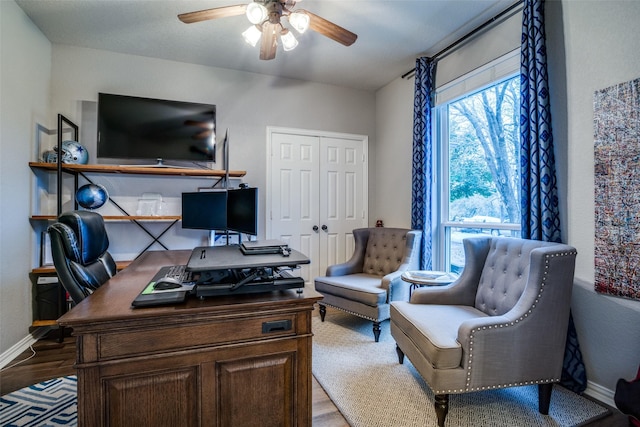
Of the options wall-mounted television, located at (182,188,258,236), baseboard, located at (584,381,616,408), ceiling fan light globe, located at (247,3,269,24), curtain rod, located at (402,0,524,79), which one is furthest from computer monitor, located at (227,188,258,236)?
curtain rod, located at (402,0,524,79)

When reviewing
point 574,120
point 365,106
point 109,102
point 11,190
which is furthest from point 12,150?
point 574,120

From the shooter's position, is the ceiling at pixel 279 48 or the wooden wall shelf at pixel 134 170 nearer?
the ceiling at pixel 279 48

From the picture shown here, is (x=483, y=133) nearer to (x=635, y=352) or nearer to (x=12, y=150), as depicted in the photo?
(x=635, y=352)

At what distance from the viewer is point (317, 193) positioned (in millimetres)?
4125

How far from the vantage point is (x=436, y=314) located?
2082 millimetres

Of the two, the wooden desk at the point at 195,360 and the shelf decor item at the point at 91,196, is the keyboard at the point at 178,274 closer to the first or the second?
the wooden desk at the point at 195,360

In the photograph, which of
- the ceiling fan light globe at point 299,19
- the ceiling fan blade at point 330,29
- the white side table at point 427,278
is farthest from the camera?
the white side table at point 427,278

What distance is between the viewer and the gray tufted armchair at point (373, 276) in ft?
9.06

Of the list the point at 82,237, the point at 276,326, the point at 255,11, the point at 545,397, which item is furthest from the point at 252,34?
the point at 545,397

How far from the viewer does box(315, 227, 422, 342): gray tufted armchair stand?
109 inches

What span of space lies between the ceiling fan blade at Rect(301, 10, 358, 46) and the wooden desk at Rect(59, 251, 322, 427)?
5.92 feet

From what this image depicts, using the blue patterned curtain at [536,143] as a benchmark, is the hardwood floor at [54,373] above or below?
below

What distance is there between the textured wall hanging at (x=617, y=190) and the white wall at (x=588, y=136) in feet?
0.21

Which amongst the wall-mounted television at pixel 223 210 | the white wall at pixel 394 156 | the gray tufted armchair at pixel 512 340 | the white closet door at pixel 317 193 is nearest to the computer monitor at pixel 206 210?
the wall-mounted television at pixel 223 210
